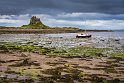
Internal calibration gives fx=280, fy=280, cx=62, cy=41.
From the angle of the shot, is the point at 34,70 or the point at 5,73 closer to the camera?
the point at 5,73

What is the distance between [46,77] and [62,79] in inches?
61.4

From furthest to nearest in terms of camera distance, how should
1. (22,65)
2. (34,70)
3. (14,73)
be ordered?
(22,65) → (34,70) → (14,73)

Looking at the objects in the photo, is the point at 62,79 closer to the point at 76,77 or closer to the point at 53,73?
the point at 76,77

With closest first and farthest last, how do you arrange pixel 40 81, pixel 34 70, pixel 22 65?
pixel 40 81, pixel 34 70, pixel 22 65

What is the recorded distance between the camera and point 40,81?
19938mm

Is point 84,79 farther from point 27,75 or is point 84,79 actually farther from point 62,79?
point 27,75

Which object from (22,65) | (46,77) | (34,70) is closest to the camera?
(46,77)

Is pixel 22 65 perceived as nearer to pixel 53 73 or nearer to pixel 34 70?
pixel 34 70

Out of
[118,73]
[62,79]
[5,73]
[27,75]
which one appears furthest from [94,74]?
[5,73]

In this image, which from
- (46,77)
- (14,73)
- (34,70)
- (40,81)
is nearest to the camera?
(40,81)

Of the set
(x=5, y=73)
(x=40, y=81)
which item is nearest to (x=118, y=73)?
(x=40, y=81)

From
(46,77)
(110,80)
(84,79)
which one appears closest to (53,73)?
(46,77)

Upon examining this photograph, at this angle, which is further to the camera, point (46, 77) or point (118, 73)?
point (118, 73)

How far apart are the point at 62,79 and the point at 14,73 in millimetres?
4693
